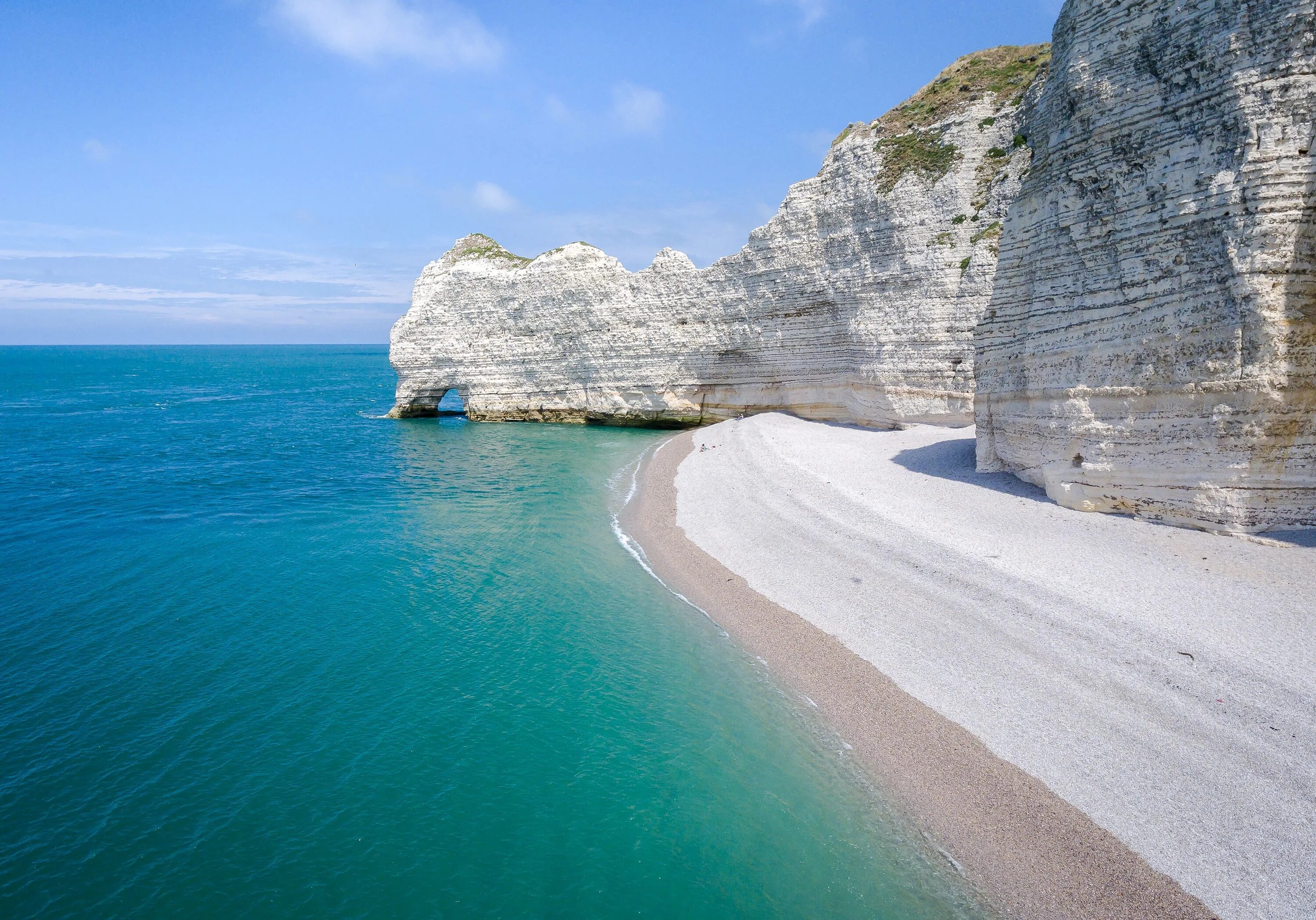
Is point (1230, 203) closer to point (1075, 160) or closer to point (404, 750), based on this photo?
point (1075, 160)

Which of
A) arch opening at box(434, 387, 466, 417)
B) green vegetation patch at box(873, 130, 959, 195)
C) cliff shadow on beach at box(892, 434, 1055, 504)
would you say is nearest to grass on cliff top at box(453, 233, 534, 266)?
arch opening at box(434, 387, 466, 417)

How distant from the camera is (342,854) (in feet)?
23.4

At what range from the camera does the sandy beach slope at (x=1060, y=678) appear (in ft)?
20.8

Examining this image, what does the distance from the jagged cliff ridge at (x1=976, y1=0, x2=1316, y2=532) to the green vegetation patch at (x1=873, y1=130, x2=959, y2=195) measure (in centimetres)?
968

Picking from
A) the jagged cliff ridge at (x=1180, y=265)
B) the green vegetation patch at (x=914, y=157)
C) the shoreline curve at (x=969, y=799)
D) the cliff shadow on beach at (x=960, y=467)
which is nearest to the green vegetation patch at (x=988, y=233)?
the green vegetation patch at (x=914, y=157)

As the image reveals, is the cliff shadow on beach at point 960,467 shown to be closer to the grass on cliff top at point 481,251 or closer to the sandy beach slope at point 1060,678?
the sandy beach slope at point 1060,678

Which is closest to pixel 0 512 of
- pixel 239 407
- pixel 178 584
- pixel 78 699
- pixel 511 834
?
pixel 178 584

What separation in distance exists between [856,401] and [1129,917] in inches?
913

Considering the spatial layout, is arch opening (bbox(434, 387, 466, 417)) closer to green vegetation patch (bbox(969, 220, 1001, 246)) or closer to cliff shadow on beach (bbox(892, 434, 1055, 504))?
cliff shadow on beach (bbox(892, 434, 1055, 504))

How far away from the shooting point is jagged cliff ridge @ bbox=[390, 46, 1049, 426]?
22.9 meters

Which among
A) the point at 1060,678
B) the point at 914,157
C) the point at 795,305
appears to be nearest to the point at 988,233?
the point at 914,157

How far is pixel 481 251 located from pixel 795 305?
2070 centimetres

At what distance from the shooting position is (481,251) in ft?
132

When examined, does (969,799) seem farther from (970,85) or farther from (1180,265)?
(970,85)
